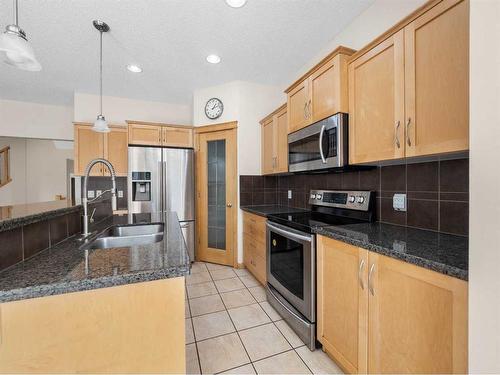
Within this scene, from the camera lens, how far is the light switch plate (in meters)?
1.56

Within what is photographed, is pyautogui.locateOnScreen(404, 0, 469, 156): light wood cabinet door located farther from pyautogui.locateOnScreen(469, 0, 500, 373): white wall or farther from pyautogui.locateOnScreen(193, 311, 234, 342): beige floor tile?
pyautogui.locateOnScreen(193, 311, 234, 342): beige floor tile

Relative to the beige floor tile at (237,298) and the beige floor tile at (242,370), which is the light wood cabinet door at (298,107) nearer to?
the beige floor tile at (237,298)

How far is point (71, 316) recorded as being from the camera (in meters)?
0.73

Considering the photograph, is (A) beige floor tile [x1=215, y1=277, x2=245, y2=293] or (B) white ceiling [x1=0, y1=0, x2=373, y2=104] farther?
(A) beige floor tile [x1=215, y1=277, x2=245, y2=293]

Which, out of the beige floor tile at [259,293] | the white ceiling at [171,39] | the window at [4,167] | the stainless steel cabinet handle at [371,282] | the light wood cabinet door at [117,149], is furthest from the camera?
the window at [4,167]

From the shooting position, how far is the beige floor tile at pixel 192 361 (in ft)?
4.69

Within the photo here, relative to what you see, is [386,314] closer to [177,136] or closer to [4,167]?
[177,136]

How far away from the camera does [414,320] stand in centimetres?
97

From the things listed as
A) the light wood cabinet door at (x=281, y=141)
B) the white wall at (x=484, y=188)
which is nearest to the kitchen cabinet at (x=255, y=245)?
the light wood cabinet door at (x=281, y=141)

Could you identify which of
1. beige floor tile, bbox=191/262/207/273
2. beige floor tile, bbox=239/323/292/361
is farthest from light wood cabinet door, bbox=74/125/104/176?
beige floor tile, bbox=239/323/292/361

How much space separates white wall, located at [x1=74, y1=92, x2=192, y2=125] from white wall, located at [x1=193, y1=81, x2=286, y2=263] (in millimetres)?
1054

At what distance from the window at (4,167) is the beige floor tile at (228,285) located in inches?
226

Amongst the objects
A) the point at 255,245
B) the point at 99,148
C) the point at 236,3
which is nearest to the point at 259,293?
→ the point at 255,245

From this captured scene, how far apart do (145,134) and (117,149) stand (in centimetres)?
66
